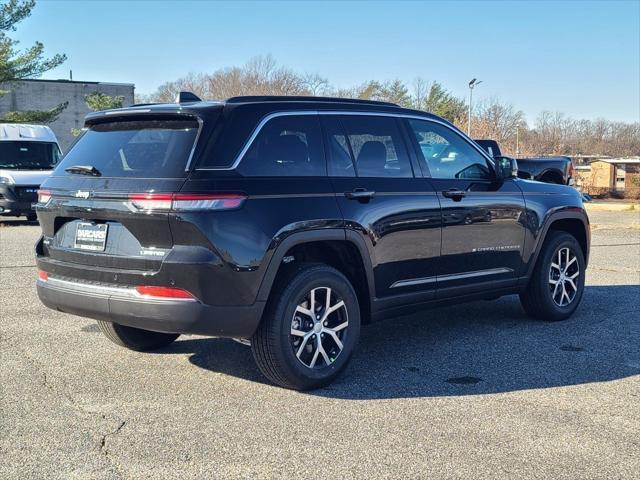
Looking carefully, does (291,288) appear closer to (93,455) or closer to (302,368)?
(302,368)

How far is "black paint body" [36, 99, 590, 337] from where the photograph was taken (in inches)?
170

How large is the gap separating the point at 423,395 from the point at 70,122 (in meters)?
56.8

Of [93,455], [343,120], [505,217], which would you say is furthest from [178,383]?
[505,217]

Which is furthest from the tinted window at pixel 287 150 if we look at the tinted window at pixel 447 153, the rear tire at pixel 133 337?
the rear tire at pixel 133 337

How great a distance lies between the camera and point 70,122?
187ft

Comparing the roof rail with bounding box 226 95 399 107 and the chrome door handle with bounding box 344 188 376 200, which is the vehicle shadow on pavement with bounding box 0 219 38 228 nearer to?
the roof rail with bounding box 226 95 399 107

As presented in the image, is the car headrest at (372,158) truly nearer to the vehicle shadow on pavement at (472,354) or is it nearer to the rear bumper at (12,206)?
the vehicle shadow on pavement at (472,354)

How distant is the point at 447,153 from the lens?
20.2 ft

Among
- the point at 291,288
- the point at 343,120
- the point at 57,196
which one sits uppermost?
the point at 343,120

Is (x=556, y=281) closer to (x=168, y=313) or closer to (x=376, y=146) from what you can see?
(x=376, y=146)

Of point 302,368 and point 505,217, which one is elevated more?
point 505,217

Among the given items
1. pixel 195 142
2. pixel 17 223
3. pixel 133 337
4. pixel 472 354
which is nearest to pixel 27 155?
pixel 17 223

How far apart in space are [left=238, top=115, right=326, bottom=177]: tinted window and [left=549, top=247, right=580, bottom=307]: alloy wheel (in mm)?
3008

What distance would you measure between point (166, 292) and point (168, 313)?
126mm
